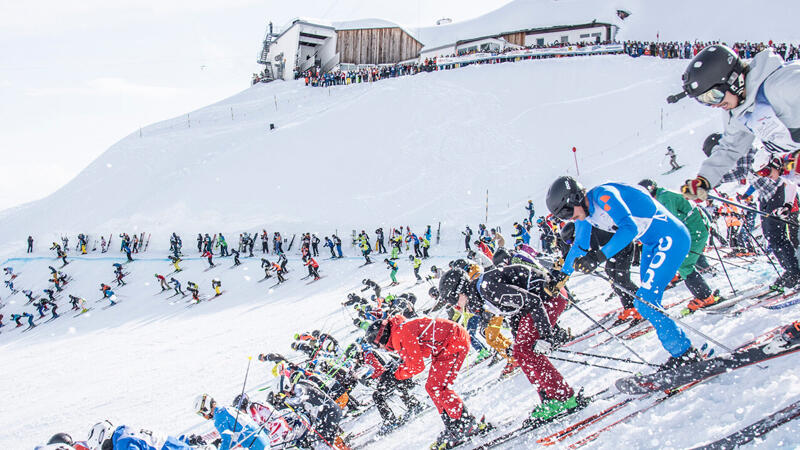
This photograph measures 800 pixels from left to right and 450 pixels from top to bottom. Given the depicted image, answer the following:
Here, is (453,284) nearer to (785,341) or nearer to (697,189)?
(697,189)

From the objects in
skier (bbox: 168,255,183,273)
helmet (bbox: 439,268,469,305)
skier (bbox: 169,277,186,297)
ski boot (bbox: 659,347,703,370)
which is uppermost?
helmet (bbox: 439,268,469,305)

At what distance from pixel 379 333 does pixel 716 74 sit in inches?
130

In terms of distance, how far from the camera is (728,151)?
3582mm

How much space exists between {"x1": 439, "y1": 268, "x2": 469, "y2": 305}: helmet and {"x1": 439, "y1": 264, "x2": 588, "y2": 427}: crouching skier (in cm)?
48

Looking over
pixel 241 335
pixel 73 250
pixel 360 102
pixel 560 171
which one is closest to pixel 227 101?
pixel 360 102

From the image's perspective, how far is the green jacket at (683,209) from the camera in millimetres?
5285

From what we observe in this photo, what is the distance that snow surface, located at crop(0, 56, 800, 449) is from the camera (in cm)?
504

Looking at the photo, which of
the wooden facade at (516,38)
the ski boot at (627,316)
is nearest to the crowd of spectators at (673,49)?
the wooden facade at (516,38)

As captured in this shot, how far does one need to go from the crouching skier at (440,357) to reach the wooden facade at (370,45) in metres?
45.2

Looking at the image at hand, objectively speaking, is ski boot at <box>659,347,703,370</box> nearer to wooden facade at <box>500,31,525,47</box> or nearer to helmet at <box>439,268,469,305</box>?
helmet at <box>439,268,469,305</box>

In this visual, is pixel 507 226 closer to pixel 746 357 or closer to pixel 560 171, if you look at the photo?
pixel 560 171

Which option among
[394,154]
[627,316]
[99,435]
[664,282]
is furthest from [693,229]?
[394,154]

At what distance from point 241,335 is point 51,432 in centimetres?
486

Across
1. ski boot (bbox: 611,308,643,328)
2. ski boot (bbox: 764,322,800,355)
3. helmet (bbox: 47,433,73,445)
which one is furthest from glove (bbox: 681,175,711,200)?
helmet (bbox: 47,433,73,445)
